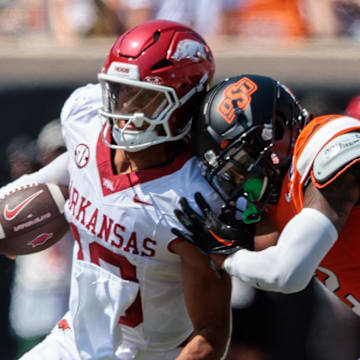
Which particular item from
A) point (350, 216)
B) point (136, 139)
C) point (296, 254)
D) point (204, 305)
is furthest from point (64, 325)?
point (350, 216)

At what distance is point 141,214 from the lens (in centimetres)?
302

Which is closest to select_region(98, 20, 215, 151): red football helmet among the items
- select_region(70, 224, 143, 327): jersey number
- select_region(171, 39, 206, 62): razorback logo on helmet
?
select_region(171, 39, 206, 62): razorback logo on helmet

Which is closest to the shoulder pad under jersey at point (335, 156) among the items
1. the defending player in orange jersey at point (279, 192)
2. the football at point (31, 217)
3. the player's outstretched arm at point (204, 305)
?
the defending player in orange jersey at point (279, 192)

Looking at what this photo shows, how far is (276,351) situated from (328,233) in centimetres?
247

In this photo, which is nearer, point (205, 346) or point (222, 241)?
Answer: point (222, 241)

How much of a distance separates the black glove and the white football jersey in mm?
50

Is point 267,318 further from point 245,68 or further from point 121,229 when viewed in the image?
point 121,229

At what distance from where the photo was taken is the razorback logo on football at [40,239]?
3.42 metres

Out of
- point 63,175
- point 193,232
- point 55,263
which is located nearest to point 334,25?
point 55,263

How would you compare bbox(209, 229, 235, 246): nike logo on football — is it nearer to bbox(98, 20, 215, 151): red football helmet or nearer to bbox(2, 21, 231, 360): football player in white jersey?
bbox(2, 21, 231, 360): football player in white jersey

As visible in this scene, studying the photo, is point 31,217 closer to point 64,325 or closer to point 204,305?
point 64,325

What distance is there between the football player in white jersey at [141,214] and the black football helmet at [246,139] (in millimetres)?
96

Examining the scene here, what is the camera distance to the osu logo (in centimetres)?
289

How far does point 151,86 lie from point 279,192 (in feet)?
1.69
